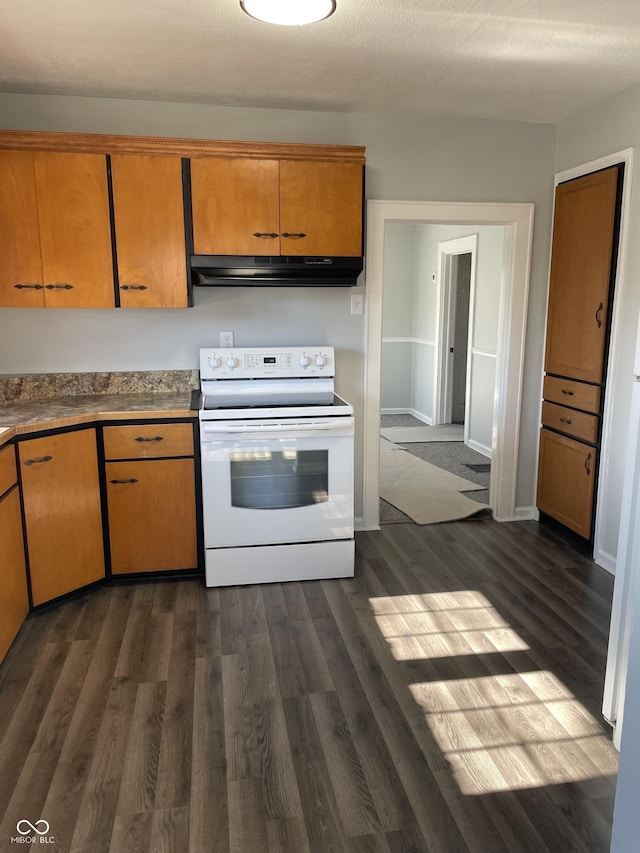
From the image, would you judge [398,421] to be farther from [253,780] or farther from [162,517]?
[253,780]

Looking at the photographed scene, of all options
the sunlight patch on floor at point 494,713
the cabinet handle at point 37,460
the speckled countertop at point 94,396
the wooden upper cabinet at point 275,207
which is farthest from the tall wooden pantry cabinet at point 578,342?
the cabinet handle at point 37,460

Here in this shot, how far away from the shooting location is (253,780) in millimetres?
1829

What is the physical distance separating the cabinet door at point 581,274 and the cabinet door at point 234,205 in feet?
5.46

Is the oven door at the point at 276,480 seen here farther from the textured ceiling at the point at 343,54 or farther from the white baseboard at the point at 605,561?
the textured ceiling at the point at 343,54

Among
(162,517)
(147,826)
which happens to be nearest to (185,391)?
(162,517)

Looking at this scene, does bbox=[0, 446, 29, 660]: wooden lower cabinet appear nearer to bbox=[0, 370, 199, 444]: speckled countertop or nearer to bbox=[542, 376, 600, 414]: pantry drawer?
bbox=[0, 370, 199, 444]: speckled countertop

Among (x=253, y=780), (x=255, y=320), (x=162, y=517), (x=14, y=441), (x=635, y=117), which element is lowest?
(x=253, y=780)

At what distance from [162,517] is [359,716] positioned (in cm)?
142

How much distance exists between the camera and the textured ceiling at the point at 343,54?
221cm

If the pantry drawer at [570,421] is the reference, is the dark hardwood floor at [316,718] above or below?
below

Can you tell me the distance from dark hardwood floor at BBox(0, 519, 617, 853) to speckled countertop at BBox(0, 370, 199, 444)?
881 mm

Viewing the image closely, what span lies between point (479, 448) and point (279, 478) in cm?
326

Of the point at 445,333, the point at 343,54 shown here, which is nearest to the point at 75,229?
the point at 343,54

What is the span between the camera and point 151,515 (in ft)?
10.00
